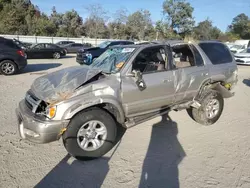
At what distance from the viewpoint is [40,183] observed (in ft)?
9.87

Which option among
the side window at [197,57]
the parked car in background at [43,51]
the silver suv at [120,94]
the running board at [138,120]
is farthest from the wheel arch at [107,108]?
the parked car in background at [43,51]

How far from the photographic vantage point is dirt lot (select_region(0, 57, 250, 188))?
10.1 ft

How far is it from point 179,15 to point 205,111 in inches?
1953

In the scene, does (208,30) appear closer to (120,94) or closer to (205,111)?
(205,111)

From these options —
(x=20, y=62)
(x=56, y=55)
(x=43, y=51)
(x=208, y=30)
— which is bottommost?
(x=20, y=62)

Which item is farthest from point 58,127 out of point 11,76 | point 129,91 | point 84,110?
point 11,76

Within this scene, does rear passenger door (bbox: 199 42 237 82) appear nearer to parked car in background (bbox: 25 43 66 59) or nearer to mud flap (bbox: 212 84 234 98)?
mud flap (bbox: 212 84 234 98)

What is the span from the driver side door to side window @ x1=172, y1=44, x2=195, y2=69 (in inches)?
19.0

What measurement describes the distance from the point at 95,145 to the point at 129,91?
3.48 feet

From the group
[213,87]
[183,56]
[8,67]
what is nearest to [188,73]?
[183,56]

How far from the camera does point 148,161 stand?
355 cm

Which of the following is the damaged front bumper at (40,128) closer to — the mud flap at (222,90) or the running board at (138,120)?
the running board at (138,120)

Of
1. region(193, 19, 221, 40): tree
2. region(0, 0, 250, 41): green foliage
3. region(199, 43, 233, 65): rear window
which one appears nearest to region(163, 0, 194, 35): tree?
region(0, 0, 250, 41): green foliage

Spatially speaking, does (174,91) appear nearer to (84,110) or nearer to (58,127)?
(84,110)
